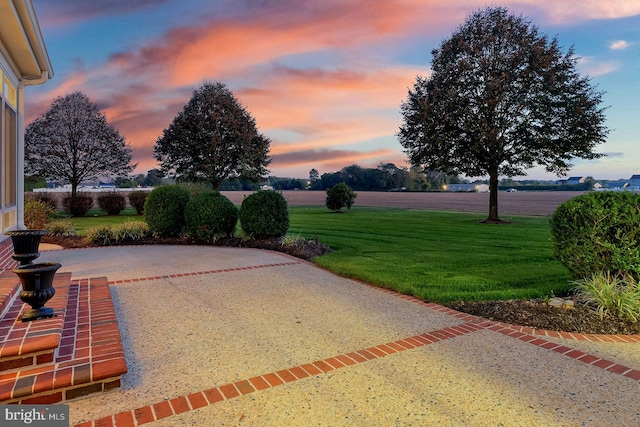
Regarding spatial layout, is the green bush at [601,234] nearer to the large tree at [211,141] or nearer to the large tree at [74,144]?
the large tree at [211,141]

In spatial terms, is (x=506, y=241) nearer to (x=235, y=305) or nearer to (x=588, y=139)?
(x=235, y=305)

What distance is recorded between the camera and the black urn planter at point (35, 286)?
3.14 metres

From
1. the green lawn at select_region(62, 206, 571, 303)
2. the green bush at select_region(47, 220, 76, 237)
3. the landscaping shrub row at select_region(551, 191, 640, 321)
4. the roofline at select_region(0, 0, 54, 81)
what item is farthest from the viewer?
the green bush at select_region(47, 220, 76, 237)

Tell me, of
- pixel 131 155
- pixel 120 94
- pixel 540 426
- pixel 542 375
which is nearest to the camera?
pixel 540 426

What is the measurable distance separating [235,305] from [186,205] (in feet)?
20.8

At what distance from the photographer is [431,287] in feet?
17.5

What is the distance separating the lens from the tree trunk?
53.3ft

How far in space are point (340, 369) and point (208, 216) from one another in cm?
766

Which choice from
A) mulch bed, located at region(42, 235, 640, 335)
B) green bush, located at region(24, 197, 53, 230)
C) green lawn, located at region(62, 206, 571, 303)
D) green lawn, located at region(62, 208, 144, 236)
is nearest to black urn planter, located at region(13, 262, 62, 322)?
green lawn, located at region(62, 206, 571, 303)

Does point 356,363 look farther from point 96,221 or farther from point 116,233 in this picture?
point 96,221

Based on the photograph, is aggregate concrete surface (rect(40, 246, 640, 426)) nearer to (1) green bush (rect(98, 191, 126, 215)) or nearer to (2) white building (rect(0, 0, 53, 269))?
(2) white building (rect(0, 0, 53, 269))

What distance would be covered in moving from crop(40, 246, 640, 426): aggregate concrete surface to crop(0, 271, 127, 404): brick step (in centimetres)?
14

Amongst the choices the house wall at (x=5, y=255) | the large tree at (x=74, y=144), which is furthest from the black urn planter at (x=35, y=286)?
the large tree at (x=74, y=144)

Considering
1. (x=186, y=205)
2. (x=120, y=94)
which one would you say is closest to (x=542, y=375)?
(x=186, y=205)
